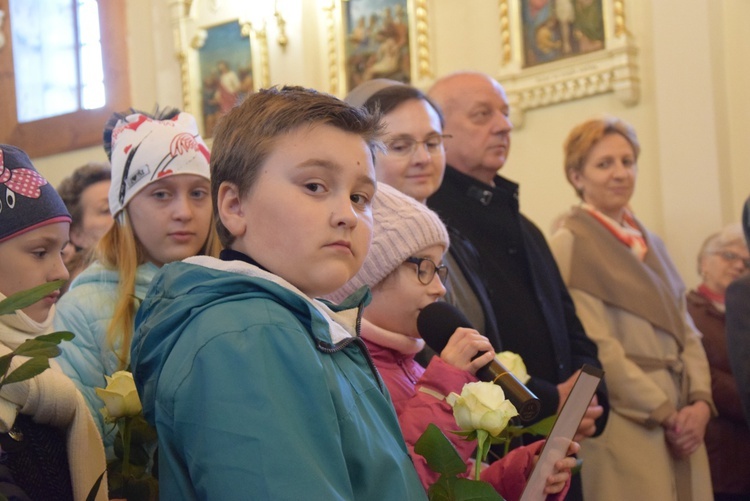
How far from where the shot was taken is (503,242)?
3.58 metres

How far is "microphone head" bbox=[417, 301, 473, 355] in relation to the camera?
233cm

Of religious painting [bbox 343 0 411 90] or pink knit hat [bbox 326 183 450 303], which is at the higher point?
religious painting [bbox 343 0 411 90]

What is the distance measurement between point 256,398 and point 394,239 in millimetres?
1129

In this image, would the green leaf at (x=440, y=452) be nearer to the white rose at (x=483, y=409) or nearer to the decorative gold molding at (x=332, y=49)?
the white rose at (x=483, y=409)

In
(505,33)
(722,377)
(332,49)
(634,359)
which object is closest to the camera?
(634,359)

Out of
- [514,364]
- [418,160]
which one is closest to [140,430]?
[514,364]

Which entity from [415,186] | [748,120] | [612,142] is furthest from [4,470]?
[748,120]

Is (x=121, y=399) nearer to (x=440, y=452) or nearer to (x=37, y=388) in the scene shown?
(x=37, y=388)

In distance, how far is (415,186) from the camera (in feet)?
10.7

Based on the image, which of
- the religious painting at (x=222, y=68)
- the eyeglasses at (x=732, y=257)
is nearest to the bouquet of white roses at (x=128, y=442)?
the eyeglasses at (x=732, y=257)

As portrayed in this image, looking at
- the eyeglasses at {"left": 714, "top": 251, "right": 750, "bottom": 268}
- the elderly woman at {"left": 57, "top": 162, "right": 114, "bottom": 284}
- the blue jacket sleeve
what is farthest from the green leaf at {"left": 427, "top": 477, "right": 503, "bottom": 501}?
the eyeglasses at {"left": 714, "top": 251, "right": 750, "bottom": 268}

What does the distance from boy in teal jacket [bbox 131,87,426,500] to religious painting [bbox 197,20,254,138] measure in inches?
343

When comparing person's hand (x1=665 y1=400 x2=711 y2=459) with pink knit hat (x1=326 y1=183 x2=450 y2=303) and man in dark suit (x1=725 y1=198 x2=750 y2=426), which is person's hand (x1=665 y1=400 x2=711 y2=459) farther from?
pink knit hat (x1=326 y1=183 x2=450 y2=303)

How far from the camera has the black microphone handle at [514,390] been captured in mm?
2020
